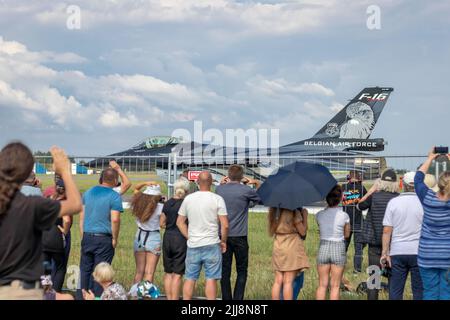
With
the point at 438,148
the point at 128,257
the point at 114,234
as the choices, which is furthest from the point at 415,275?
the point at 128,257

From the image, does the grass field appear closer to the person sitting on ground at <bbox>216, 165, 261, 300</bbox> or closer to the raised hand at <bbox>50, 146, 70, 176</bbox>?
the person sitting on ground at <bbox>216, 165, 261, 300</bbox>

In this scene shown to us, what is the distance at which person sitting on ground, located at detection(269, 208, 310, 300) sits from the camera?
20.8ft

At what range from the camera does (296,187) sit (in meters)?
6.28

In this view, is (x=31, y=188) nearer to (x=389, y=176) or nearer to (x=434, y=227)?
(x=389, y=176)

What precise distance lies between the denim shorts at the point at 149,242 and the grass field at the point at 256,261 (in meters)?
1.06

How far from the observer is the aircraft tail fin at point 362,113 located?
119ft

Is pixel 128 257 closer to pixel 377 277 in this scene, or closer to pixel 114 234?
pixel 114 234

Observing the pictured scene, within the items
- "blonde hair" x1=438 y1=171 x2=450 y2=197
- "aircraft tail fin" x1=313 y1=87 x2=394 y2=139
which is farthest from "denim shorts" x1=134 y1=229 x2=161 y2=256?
"aircraft tail fin" x1=313 y1=87 x2=394 y2=139

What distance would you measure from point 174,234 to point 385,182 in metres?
2.58

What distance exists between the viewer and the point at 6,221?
11.7 ft

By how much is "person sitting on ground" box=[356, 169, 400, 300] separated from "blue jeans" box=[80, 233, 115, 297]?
10.2 feet

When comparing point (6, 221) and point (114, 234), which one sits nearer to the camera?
point (6, 221)
